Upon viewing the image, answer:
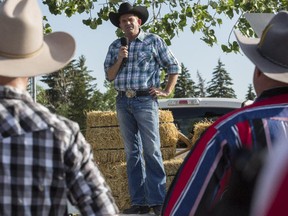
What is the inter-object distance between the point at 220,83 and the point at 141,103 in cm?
8995

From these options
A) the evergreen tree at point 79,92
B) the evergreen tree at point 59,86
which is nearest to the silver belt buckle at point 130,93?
the evergreen tree at point 79,92

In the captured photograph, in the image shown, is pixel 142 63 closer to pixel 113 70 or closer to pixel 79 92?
pixel 113 70

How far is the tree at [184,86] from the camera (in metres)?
84.2

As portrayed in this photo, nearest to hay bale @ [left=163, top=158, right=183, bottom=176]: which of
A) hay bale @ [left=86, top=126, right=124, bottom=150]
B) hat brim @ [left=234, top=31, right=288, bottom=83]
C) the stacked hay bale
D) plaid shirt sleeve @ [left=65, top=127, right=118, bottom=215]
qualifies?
the stacked hay bale

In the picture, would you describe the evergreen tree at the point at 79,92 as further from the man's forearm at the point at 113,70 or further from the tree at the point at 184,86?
the man's forearm at the point at 113,70

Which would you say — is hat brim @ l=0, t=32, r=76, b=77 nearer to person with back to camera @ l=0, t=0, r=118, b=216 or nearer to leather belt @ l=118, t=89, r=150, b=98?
person with back to camera @ l=0, t=0, r=118, b=216

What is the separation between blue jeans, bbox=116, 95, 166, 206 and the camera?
19.2 ft

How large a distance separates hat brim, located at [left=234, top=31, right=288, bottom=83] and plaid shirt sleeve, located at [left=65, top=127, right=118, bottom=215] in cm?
72

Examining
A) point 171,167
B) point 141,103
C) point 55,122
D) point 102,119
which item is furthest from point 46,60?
point 102,119

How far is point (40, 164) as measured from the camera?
7.22ft

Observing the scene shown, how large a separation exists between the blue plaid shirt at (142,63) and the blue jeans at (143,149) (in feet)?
0.42

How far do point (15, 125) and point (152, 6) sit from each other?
8168 mm

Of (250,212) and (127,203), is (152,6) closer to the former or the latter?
(127,203)

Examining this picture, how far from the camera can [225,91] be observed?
93.4m
